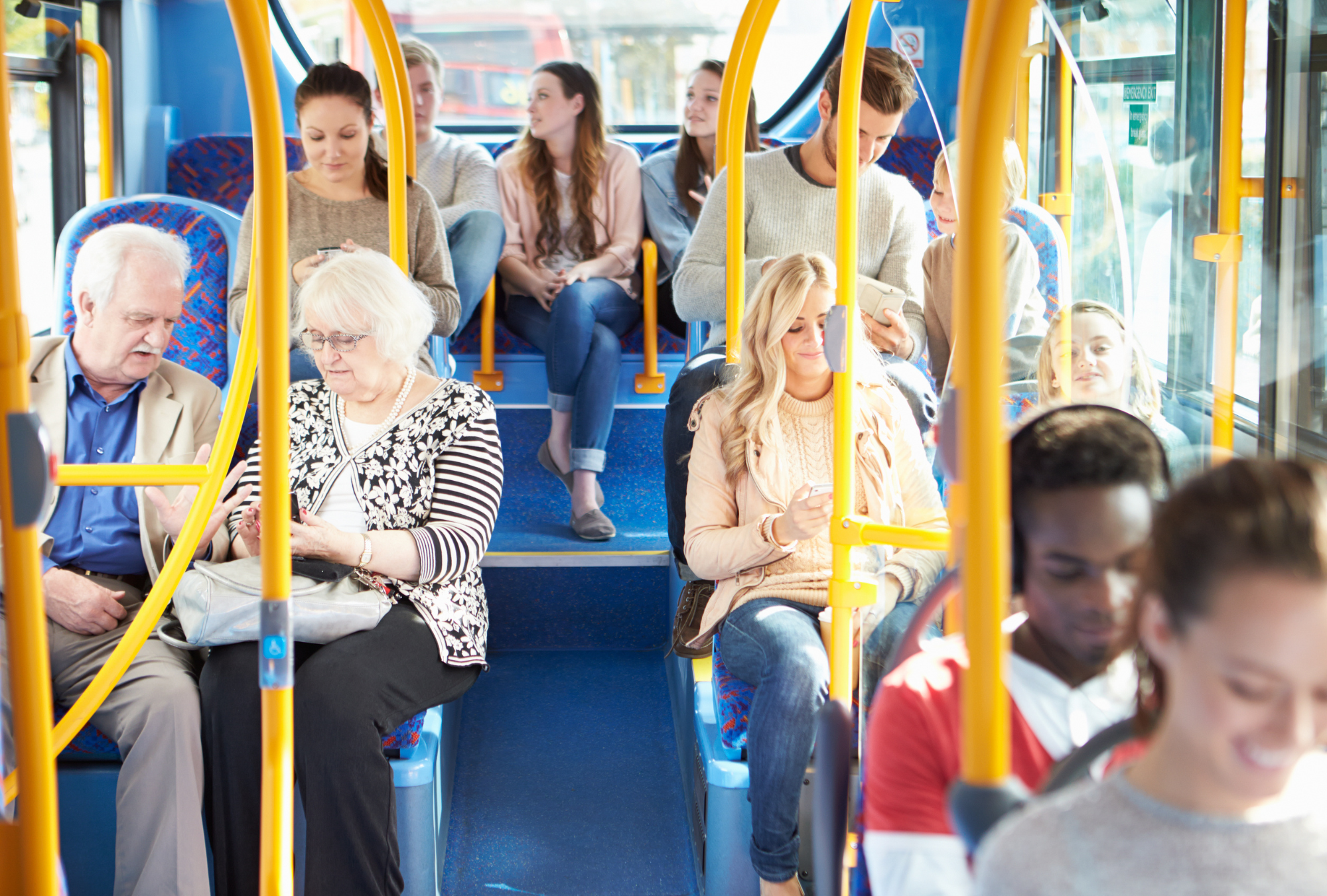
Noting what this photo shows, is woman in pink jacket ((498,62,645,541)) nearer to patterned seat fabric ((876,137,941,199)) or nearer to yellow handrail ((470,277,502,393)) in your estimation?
yellow handrail ((470,277,502,393))

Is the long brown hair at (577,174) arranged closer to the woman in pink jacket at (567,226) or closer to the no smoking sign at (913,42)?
the woman in pink jacket at (567,226)

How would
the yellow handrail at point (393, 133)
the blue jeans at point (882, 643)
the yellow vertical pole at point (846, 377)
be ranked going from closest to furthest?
1. the blue jeans at point (882, 643)
2. the yellow vertical pole at point (846, 377)
3. the yellow handrail at point (393, 133)

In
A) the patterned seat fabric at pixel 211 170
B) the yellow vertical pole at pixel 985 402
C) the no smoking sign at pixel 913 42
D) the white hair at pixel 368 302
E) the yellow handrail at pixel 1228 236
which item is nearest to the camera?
the yellow vertical pole at pixel 985 402

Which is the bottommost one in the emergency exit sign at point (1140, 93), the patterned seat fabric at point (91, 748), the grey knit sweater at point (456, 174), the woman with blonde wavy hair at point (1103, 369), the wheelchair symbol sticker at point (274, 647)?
the patterned seat fabric at point (91, 748)

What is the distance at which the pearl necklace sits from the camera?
2320 mm

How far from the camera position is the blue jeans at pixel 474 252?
11.7 ft

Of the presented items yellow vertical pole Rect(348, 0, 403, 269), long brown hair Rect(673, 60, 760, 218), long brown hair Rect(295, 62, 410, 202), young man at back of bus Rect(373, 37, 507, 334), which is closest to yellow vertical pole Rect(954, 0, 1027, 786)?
yellow vertical pole Rect(348, 0, 403, 269)

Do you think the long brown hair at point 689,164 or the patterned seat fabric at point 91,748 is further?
the long brown hair at point 689,164

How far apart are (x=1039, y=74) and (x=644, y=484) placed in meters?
2.56

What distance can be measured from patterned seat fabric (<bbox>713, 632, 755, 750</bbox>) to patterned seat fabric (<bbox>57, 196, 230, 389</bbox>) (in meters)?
1.52

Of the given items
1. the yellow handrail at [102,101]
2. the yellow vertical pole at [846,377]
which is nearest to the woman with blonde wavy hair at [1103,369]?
the yellow vertical pole at [846,377]

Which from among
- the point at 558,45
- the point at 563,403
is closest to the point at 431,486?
the point at 563,403

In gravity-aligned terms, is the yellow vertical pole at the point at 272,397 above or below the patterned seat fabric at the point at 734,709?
above

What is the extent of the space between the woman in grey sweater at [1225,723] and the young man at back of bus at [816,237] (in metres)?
1.78
